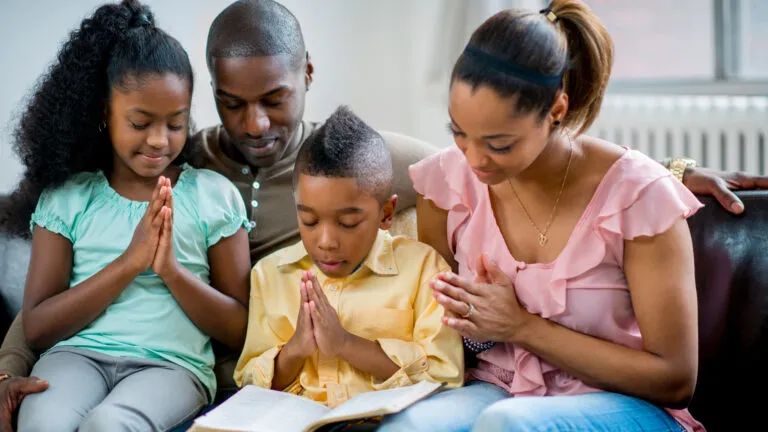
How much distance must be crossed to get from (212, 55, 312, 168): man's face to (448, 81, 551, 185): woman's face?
0.57 metres

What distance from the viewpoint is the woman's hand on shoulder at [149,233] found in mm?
2031

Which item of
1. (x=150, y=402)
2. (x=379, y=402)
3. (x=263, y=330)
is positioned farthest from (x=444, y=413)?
(x=150, y=402)

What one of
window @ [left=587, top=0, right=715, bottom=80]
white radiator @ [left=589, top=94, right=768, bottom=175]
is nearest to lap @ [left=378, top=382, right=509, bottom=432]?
white radiator @ [left=589, top=94, right=768, bottom=175]

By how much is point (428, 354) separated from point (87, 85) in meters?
0.98

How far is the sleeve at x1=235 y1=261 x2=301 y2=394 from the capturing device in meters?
2.10

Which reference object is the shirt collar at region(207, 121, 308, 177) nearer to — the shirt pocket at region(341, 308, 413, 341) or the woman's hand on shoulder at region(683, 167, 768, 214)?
the shirt pocket at region(341, 308, 413, 341)

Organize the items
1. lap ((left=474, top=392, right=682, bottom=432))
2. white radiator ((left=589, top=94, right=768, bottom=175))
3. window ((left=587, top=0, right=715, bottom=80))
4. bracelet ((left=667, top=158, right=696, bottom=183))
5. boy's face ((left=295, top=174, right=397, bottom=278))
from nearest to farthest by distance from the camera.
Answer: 1. lap ((left=474, top=392, right=682, bottom=432))
2. boy's face ((left=295, top=174, right=397, bottom=278))
3. bracelet ((left=667, top=158, right=696, bottom=183))
4. white radiator ((left=589, top=94, right=768, bottom=175))
5. window ((left=587, top=0, right=715, bottom=80))

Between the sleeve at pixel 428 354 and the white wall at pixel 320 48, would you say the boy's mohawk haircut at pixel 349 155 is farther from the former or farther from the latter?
the white wall at pixel 320 48

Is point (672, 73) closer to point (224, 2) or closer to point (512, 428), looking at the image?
point (224, 2)

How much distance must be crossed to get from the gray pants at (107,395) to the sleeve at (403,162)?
0.69m

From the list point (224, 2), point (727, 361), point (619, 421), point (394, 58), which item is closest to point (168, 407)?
point (619, 421)

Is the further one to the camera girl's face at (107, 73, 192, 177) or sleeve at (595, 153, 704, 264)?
girl's face at (107, 73, 192, 177)

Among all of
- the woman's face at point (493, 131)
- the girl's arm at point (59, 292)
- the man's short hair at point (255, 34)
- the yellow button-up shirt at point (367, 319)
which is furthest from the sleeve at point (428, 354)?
the man's short hair at point (255, 34)

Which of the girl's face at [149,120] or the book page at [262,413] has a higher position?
the girl's face at [149,120]
